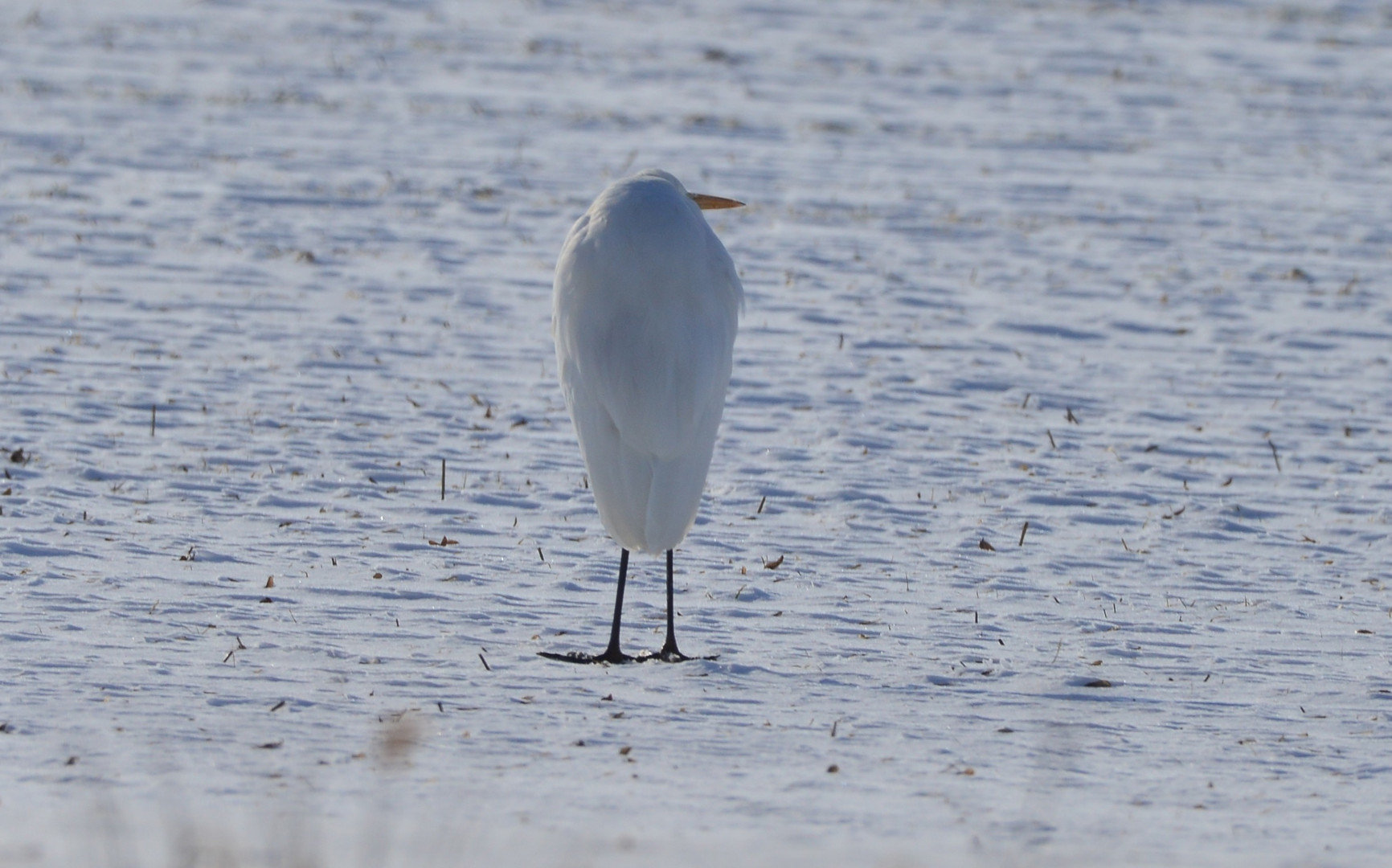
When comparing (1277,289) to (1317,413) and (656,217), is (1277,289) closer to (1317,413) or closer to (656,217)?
(1317,413)

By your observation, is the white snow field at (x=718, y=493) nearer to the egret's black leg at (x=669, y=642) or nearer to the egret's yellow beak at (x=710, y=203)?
the egret's black leg at (x=669, y=642)

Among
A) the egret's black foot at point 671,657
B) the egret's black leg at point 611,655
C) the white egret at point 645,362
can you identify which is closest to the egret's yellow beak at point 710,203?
the white egret at point 645,362

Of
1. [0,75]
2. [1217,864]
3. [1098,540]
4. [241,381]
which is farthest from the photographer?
[0,75]

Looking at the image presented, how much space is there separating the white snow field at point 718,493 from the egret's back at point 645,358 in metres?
0.57

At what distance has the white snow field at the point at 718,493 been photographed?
439 centimetres

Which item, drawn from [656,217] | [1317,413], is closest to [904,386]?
[1317,413]

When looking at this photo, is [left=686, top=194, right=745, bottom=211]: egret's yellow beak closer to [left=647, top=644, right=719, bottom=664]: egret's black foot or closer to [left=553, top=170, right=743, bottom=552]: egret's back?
[left=553, top=170, right=743, bottom=552]: egret's back

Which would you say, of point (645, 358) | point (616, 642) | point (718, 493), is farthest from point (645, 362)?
point (718, 493)

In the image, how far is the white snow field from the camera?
4.39m

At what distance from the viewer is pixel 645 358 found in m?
5.51

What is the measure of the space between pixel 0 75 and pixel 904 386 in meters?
11.5

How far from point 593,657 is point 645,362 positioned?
986mm

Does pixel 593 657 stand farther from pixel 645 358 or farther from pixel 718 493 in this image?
pixel 718 493

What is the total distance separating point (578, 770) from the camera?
454cm
